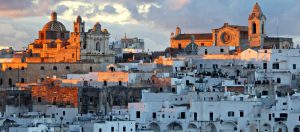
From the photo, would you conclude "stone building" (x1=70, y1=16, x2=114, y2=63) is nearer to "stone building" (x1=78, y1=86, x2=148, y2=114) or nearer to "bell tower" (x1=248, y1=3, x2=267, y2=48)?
"bell tower" (x1=248, y1=3, x2=267, y2=48)

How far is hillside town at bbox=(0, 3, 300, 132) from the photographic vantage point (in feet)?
191

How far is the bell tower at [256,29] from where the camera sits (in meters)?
81.7

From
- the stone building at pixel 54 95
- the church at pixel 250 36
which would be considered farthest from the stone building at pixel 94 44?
the stone building at pixel 54 95

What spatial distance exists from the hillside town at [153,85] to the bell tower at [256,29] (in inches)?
3.1

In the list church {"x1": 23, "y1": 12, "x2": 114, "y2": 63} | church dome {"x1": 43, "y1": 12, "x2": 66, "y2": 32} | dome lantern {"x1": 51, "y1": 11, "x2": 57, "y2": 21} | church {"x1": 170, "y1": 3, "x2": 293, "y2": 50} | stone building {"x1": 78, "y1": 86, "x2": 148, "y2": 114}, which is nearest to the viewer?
stone building {"x1": 78, "y1": 86, "x2": 148, "y2": 114}

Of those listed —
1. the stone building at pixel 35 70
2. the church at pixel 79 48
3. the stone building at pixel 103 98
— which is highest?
the church at pixel 79 48

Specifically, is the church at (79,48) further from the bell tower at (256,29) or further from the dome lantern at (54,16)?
the bell tower at (256,29)

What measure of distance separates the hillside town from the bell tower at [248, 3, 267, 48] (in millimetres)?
77

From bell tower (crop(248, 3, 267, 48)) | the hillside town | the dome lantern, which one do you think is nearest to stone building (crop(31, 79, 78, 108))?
the hillside town

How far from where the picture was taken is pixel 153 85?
6531 cm

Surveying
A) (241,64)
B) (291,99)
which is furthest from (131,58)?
(291,99)

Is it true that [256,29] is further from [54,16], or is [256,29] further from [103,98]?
[103,98]

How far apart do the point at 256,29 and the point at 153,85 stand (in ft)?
62.0

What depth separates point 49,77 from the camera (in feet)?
230
